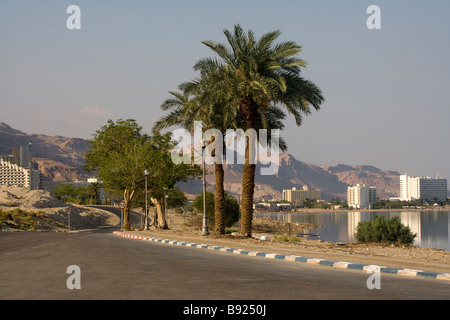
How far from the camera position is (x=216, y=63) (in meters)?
33.9

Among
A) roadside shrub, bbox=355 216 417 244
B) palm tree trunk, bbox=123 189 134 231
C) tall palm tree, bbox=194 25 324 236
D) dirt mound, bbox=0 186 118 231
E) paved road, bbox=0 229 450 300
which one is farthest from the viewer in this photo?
dirt mound, bbox=0 186 118 231

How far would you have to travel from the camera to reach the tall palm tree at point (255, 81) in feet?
101

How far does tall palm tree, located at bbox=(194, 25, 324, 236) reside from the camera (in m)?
30.9

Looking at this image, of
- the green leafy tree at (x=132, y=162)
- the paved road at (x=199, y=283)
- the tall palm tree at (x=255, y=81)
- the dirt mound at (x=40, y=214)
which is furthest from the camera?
the dirt mound at (x=40, y=214)

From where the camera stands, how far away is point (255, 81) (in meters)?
30.0

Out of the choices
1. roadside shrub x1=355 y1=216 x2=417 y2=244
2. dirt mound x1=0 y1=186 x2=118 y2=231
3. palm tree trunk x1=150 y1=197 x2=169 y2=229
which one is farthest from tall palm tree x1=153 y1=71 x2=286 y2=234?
dirt mound x1=0 y1=186 x2=118 y2=231

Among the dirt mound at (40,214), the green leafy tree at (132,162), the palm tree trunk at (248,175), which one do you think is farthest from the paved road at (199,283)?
the dirt mound at (40,214)

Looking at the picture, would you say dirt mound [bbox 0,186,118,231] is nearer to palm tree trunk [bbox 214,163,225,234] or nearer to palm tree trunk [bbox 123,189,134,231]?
palm tree trunk [bbox 123,189,134,231]

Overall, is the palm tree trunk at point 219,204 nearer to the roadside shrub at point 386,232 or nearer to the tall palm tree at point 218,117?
the tall palm tree at point 218,117

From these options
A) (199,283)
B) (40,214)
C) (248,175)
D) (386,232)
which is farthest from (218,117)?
(40,214)
